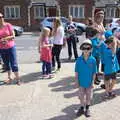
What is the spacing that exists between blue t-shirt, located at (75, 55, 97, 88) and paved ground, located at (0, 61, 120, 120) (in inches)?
26.2

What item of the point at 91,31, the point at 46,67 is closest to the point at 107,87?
the point at 91,31

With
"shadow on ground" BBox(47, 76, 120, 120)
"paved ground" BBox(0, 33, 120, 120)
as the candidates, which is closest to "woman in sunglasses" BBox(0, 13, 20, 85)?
"paved ground" BBox(0, 33, 120, 120)

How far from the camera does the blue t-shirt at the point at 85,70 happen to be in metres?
6.12

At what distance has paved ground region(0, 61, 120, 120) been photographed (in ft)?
20.7

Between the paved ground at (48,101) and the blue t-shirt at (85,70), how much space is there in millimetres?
665

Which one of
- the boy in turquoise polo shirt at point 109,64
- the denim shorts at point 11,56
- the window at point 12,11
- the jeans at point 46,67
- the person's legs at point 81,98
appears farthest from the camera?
the window at point 12,11

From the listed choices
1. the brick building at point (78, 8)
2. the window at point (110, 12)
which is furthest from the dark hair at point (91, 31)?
the window at point (110, 12)

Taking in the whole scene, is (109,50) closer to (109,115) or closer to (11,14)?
(109,115)

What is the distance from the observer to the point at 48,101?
23.4ft

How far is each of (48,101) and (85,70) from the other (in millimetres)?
1431

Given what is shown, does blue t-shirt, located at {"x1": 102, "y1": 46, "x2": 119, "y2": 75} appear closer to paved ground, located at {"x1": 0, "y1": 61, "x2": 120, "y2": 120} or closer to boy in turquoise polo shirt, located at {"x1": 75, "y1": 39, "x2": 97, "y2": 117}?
paved ground, located at {"x1": 0, "y1": 61, "x2": 120, "y2": 120}

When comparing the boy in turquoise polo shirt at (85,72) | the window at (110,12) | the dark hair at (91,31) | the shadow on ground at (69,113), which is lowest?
the shadow on ground at (69,113)

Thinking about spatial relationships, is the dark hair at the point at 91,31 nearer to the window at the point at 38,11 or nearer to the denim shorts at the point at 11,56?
the denim shorts at the point at 11,56

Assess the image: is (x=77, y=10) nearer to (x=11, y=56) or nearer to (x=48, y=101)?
(x=11, y=56)
